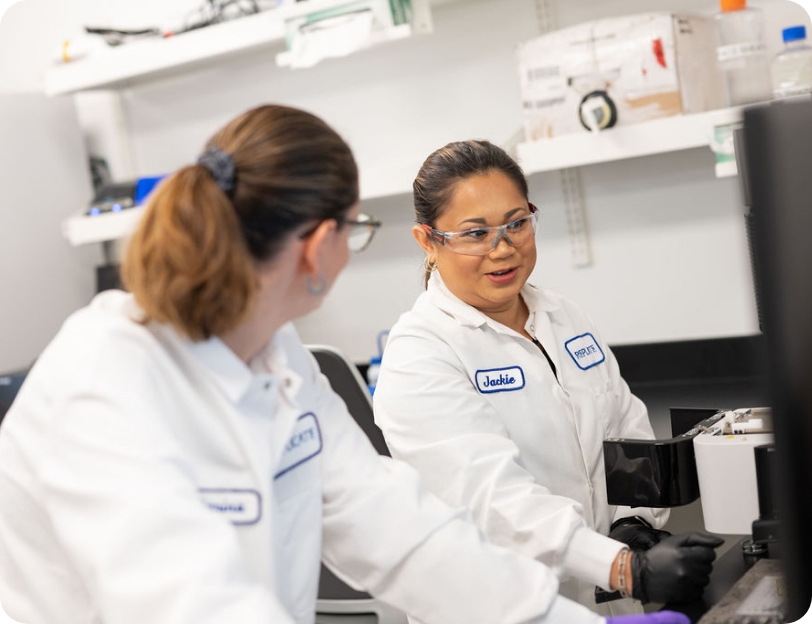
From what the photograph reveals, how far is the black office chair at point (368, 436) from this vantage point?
6.19 feet

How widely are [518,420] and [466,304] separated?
0.70 ft

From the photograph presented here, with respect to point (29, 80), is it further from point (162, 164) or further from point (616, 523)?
point (616, 523)

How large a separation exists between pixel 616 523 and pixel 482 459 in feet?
1.00

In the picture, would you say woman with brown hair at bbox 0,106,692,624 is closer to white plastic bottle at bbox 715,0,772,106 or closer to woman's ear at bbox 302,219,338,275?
woman's ear at bbox 302,219,338,275

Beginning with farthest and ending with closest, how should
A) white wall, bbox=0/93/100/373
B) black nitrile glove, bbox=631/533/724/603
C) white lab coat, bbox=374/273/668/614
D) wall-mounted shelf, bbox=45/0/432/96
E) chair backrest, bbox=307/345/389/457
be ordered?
white wall, bbox=0/93/100/373, wall-mounted shelf, bbox=45/0/432/96, chair backrest, bbox=307/345/389/457, white lab coat, bbox=374/273/668/614, black nitrile glove, bbox=631/533/724/603

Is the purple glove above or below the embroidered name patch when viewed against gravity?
below

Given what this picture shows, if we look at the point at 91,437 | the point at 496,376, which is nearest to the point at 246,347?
the point at 91,437

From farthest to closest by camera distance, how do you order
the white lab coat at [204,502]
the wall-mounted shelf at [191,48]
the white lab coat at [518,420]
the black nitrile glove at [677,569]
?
1. the wall-mounted shelf at [191,48]
2. the white lab coat at [518,420]
3. the black nitrile glove at [677,569]
4. the white lab coat at [204,502]

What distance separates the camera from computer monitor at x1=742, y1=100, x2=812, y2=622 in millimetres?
719

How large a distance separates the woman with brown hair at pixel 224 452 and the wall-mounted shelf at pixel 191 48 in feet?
5.37

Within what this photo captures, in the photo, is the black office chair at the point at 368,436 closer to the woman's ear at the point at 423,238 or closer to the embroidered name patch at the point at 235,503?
the woman's ear at the point at 423,238

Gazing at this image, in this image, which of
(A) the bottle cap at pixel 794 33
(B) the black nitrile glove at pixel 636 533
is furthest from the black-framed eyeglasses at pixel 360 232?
(A) the bottle cap at pixel 794 33

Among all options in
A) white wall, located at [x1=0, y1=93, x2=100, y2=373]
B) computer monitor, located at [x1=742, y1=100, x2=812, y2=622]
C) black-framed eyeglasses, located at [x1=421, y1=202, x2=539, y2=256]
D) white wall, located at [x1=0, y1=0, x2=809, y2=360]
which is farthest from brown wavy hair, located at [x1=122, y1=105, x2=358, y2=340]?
white wall, located at [x1=0, y1=93, x2=100, y2=373]

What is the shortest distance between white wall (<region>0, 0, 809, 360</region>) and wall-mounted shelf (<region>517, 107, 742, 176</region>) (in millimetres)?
326
